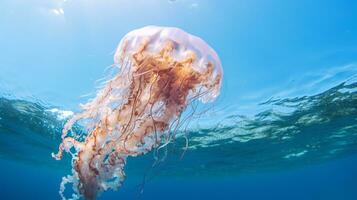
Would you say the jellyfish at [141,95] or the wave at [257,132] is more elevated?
the wave at [257,132]

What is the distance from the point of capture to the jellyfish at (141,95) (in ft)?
11.1

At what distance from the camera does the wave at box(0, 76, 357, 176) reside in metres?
14.7

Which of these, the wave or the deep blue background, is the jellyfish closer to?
the wave

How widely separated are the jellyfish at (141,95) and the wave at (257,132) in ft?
18.8

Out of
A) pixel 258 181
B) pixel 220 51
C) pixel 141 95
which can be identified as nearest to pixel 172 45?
pixel 141 95

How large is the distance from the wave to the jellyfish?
5722 millimetres

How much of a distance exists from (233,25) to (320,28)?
2162 mm

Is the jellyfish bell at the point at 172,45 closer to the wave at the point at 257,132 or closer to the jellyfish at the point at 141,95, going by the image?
the jellyfish at the point at 141,95

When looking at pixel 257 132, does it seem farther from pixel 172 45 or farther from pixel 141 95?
pixel 172 45

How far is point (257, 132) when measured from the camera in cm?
1970

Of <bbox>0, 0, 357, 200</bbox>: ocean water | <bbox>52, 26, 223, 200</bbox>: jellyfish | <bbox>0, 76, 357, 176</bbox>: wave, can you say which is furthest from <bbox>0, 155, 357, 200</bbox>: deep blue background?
<bbox>52, 26, 223, 200</bbox>: jellyfish

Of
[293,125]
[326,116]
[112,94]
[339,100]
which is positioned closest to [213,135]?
[293,125]

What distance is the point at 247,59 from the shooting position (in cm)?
899

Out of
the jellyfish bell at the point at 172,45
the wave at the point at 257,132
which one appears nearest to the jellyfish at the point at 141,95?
the jellyfish bell at the point at 172,45
